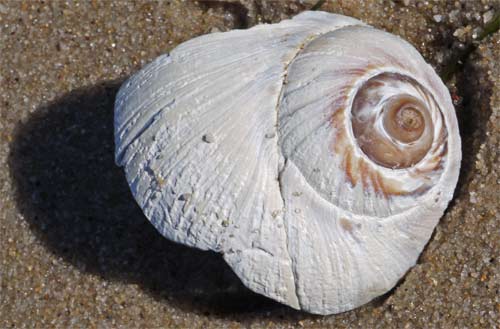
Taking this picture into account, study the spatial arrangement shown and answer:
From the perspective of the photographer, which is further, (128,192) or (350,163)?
(128,192)

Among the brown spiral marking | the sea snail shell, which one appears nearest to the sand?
the sea snail shell

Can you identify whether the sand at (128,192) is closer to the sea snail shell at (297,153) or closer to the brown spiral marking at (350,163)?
the sea snail shell at (297,153)

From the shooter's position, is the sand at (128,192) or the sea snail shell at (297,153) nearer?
the sea snail shell at (297,153)

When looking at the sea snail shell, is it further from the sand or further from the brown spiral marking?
the sand

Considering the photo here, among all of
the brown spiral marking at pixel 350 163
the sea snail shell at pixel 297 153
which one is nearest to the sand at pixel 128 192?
the sea snail shell at pixel 297 153

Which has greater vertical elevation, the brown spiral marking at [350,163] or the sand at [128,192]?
the brown spiral marking at [350,163]

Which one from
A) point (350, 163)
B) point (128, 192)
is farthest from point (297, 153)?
point (128, 192)

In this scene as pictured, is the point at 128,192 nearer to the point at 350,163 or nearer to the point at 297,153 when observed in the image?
the point at 297,153
